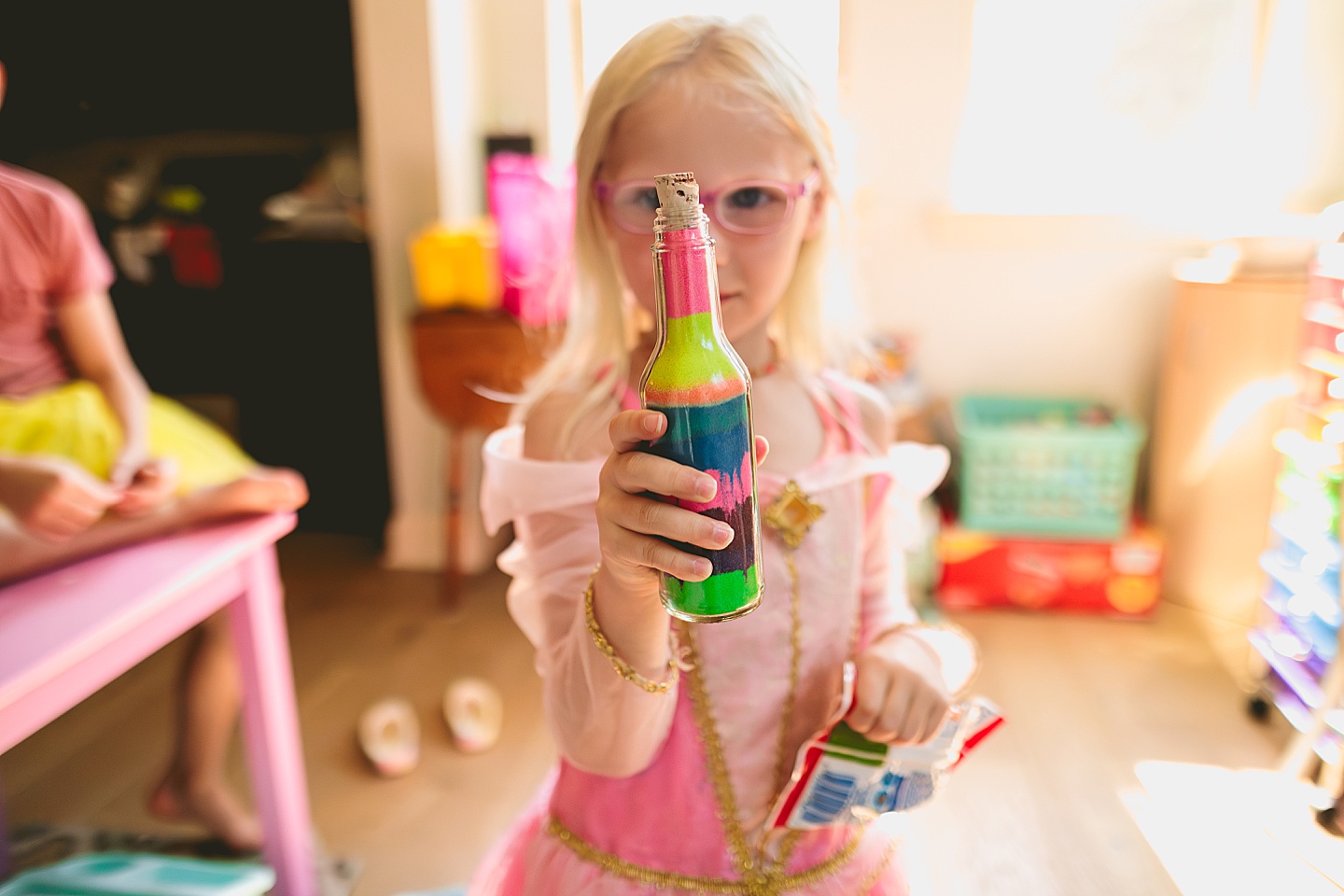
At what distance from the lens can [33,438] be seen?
47.2 inches

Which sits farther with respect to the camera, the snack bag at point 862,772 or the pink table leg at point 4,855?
the pink table leg at point 4,855

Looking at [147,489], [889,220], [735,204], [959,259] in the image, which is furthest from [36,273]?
[959,259]

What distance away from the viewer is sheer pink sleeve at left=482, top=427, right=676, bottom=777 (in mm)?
636

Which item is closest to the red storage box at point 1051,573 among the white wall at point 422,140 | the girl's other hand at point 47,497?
the white wall at point 422,140

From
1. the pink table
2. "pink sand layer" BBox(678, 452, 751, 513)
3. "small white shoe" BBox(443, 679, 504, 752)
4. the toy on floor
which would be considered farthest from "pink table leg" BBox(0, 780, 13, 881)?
"pink sand layer" BBox(678, 452, 751, 513)

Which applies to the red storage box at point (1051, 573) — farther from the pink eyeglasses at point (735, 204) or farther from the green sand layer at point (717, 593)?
the green sand layer at point (717, 593)

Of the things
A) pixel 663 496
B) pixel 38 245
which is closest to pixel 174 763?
pixel 38 245

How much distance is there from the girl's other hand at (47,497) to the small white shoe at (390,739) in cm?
81

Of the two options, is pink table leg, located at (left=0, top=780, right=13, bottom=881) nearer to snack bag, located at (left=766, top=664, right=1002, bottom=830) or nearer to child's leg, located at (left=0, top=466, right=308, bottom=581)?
child's leg, located at (left=0, top=466, right=308, bottom=581)

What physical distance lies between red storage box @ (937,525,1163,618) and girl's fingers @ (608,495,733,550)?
189cm

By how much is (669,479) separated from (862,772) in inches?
13.5

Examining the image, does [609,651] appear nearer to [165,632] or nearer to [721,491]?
[721,491]

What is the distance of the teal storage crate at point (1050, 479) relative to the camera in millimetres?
2182

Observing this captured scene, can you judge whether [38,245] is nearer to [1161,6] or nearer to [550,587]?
[550,587]
